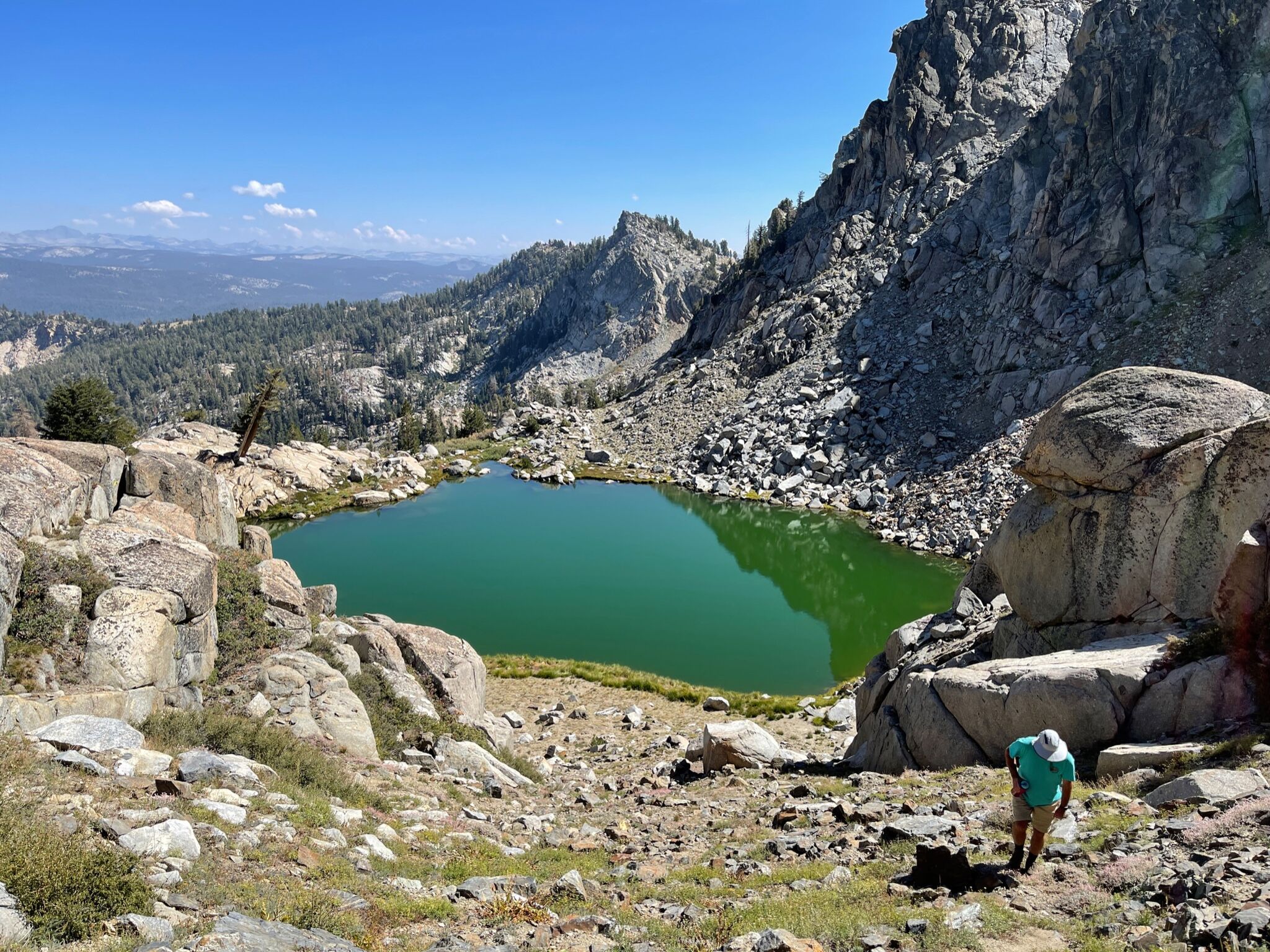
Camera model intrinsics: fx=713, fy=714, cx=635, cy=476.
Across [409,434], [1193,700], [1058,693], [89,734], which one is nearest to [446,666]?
[89,734]

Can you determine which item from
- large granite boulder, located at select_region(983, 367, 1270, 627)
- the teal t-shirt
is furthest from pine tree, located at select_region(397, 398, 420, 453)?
the teal t-shirt

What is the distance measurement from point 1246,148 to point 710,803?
2455 inches

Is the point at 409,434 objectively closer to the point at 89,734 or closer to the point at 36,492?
the point at 36,492

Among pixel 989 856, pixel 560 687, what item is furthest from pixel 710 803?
pixel 560 687

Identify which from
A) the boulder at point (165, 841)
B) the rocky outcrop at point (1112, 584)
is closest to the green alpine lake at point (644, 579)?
the rocky outcrop at point (1112, 584)

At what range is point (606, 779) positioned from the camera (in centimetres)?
2000

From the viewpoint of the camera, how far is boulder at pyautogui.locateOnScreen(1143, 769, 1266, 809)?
9492 millimetres

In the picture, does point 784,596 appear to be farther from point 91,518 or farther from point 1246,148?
point 1246,148

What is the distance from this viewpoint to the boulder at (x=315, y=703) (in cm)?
1596

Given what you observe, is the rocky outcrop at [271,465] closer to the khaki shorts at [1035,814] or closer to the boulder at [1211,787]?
the khaki shorts at [1035,814]

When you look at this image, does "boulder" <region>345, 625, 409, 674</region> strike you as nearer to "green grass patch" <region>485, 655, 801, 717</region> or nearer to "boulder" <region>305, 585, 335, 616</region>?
"boulder" <region>305, 585, 335, 616</region>

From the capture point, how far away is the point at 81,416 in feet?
171

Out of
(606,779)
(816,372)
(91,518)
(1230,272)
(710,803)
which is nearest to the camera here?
(710,803)

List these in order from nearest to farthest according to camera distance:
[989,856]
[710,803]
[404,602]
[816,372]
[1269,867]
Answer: [1269,867]
[989,856]
[710,803]
[404,602]
[816,372]
